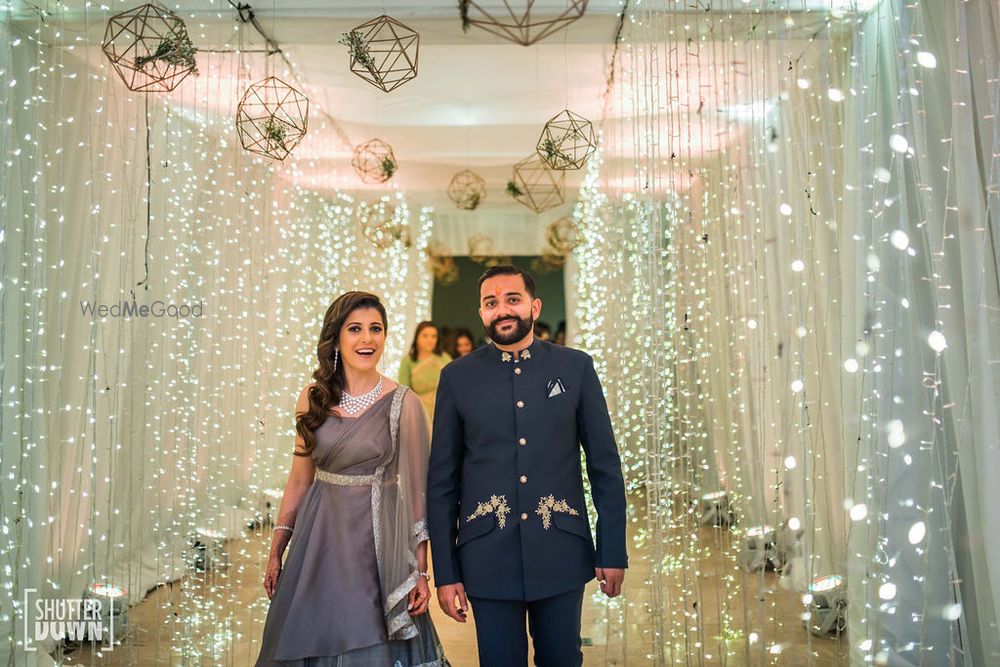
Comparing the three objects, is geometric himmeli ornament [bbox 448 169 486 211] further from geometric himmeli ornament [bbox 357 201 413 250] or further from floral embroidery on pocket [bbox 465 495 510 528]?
floral embroidery on pocket [bbox 465 495 510 528]

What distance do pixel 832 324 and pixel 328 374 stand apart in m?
1.97

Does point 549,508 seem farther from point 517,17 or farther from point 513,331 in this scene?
point 517,17

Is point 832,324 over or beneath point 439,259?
beneath

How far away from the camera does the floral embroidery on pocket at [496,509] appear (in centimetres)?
223

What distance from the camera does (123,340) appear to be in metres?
3.44

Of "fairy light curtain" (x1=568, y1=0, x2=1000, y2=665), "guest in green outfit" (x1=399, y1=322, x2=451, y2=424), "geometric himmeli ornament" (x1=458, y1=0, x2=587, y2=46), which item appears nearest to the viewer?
"fairy light curtain" (x1=568, y1=0, x2=1000, y2=665)

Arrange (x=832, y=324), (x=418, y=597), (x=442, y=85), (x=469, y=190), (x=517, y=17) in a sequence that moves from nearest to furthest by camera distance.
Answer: (x=418, y=597) < (x=832, y=324) < (x=517, y=17) < (x=442, y=85) < (x=469, y=190)

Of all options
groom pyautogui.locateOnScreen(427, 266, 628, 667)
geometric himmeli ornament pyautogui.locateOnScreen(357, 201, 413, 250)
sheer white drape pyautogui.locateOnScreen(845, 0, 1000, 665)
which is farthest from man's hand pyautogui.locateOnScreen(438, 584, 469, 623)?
geometric himmeli ornament pyautogui.locateOnScreen(357, 201, 413, 250)

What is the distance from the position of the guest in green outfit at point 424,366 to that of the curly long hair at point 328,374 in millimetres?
3848

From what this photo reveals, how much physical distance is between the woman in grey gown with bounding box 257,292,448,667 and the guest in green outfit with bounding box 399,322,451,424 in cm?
386

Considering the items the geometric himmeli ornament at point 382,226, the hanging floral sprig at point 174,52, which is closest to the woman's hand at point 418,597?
the hanging floral sprig at point 174,52

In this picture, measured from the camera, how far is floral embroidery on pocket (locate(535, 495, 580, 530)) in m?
2.22

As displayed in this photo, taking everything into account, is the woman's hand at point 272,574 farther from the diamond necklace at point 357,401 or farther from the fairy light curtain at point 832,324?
the fairy light curtain at point 832,324
